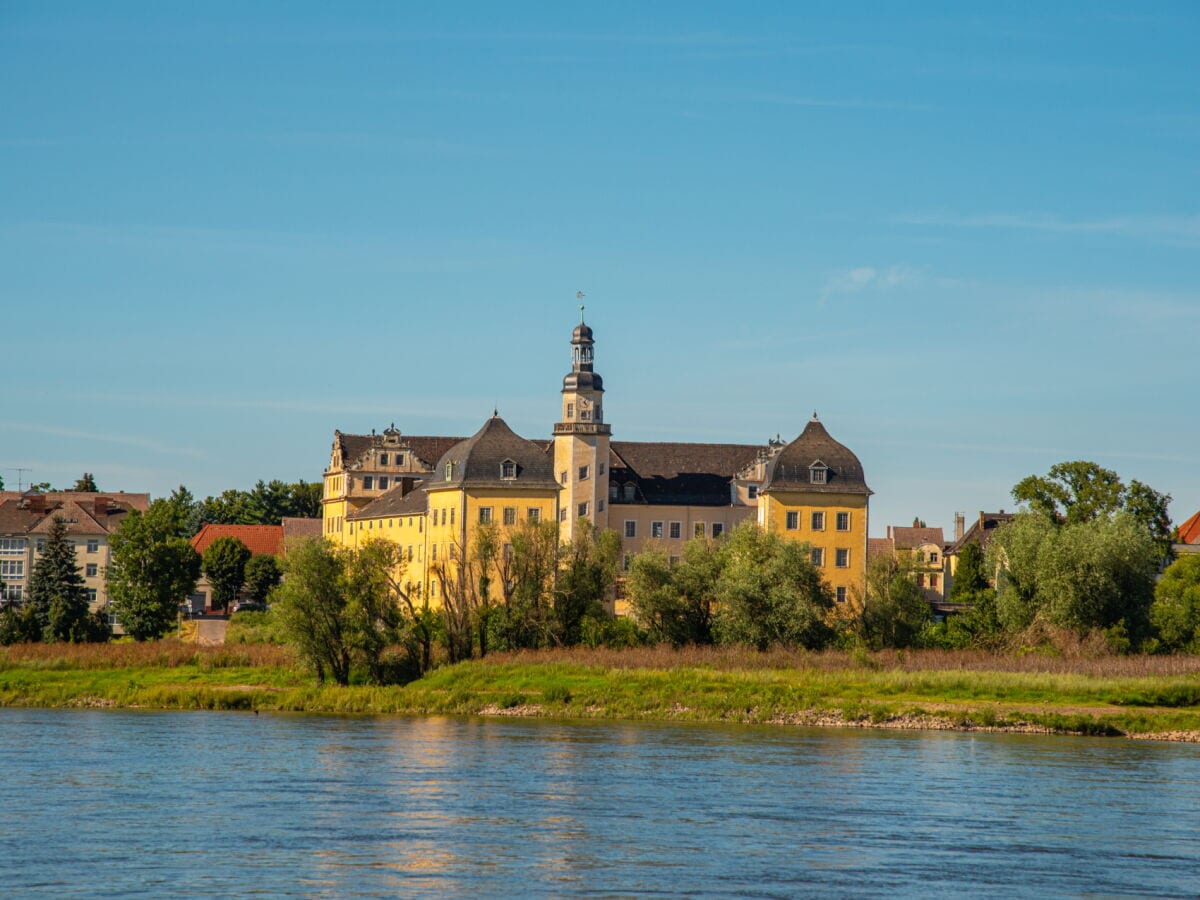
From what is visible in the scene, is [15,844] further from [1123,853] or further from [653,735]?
[653,735]

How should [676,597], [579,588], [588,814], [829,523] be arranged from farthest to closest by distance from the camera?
[829,523], [579,588], [676,597], [588,814]

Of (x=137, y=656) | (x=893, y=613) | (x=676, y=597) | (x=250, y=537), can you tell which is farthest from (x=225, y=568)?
(x=893, y=613)

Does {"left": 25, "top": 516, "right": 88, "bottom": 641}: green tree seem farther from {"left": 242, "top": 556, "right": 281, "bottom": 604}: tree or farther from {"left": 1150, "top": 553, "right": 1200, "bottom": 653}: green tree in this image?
{"left": 1150, "top": 553, "right": 1200, "bottom": 653}: green tree

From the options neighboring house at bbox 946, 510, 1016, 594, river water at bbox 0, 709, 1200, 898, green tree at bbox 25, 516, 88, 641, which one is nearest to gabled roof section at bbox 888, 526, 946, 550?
neighboring house at bbox 946, 510, 1016, 594

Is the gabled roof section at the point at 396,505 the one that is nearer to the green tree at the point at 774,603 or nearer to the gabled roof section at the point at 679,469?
the gabled roof section at the point at 679,469

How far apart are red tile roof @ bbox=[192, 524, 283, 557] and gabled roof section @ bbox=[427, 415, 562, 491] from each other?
136 ft

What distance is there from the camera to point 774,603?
3369 inches

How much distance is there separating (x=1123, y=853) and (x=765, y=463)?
86.0m

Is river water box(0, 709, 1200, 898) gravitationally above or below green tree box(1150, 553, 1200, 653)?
below

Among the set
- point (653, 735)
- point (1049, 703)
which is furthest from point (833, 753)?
point (1049, 703)

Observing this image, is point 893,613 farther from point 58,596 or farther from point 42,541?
point 42,541

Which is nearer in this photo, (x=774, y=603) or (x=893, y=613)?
(x=774, y=603)

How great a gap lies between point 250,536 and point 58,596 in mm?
46948

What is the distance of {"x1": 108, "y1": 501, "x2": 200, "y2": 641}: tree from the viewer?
11362cm
